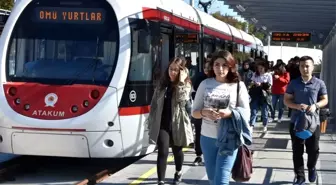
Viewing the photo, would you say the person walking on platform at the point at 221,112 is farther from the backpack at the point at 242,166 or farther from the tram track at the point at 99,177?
the tram track at the point at 99,177

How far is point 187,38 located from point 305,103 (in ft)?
19.8

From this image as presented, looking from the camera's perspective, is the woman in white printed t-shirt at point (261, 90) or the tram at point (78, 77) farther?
the woman in white printed t-shirt at point (261, 90)

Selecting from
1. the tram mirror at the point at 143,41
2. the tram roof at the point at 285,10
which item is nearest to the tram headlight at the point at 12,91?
the tram mirror at the point at 143,41

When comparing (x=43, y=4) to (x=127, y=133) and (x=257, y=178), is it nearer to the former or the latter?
(x=127, y=133)

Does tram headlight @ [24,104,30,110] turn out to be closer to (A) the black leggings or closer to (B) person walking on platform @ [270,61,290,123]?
(A) the black leggings

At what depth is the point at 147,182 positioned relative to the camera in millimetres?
9719

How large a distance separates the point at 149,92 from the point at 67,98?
143 centimetres

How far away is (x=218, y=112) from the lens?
22.6ft

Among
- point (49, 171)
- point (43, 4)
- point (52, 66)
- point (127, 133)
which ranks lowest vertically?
point (49, 171)

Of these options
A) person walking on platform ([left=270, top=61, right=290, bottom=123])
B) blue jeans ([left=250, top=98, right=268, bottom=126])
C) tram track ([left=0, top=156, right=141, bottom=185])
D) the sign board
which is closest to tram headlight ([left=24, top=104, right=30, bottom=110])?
tram track ([left=0, top=156, right=141, bottom=185])

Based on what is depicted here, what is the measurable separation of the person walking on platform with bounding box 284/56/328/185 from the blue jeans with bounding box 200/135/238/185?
212 centimetres

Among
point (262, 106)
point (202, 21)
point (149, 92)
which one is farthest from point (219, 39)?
point (149, 92)

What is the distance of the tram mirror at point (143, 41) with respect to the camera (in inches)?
429

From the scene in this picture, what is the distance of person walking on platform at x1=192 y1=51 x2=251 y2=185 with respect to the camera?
22.9 feet
